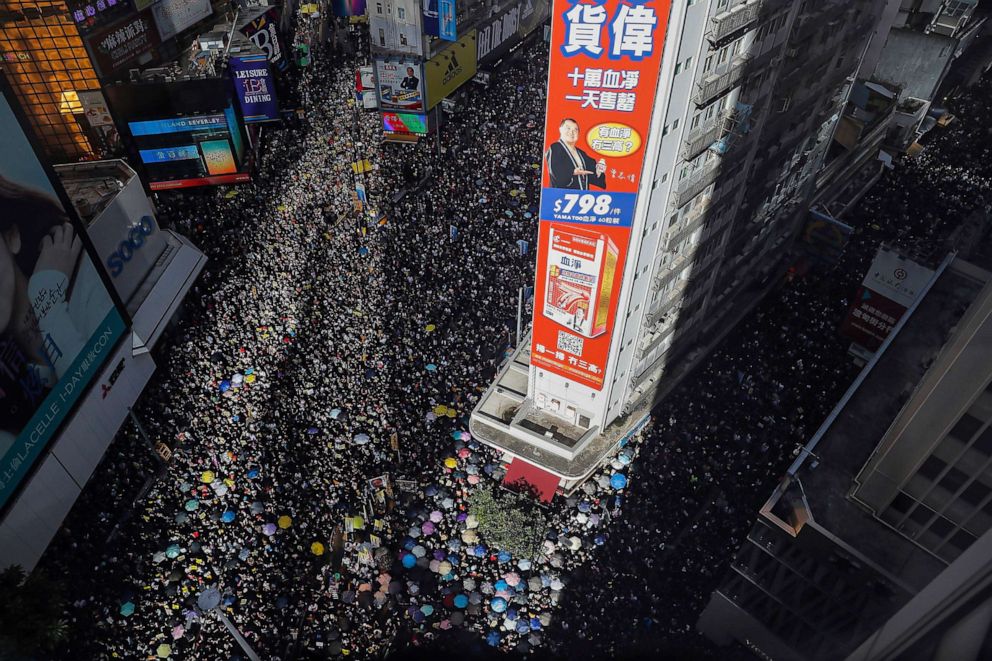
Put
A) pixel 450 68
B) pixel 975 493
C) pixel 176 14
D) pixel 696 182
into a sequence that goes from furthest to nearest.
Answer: pixel 450 68 < pixel 176 14 < pixel 696 182 < pixel 975 493

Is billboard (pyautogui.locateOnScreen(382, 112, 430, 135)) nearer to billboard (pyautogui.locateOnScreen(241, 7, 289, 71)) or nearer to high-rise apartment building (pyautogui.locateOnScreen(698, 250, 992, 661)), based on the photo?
billboard (pyautogui.locateOnScreen(241, 7, 289, 71))

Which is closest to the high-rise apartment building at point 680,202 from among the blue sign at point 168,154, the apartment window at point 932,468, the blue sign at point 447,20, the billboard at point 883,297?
the billboard at point 883,297

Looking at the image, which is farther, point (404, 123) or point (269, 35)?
point (269, 35)

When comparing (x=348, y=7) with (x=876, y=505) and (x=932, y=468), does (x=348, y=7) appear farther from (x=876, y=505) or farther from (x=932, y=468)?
(x=932, y=468)

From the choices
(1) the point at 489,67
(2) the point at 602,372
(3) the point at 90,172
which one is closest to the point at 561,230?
(2) the point at 602,372

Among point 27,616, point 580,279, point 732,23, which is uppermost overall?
point 732,23

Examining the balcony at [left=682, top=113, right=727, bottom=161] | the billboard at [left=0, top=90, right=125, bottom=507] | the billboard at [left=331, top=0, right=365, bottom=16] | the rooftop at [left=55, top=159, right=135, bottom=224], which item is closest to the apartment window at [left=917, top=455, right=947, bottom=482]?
the balcony at [left=682, top=113, right=727, bottom=161]

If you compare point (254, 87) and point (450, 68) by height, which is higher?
point (254, 87)

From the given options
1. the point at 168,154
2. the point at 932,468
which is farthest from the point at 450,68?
the point at 932,468

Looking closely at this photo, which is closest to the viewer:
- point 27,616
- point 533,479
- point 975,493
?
point 975,493
